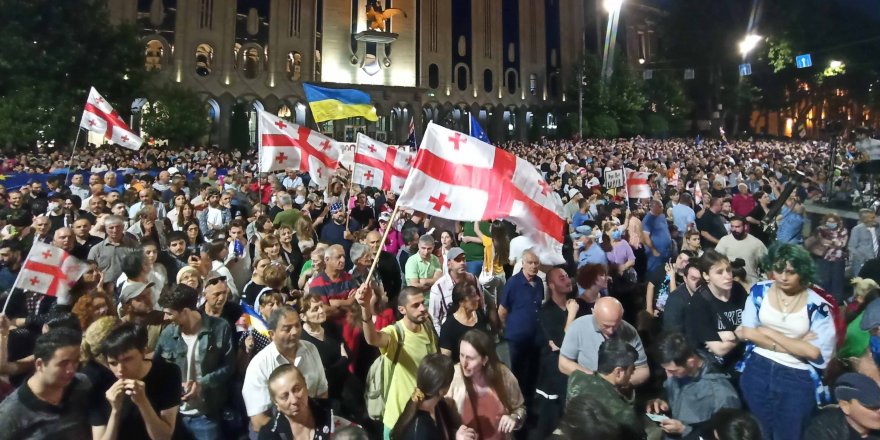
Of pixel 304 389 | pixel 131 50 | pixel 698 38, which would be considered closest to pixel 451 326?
pixel 304 389

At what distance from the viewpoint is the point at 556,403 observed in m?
5.12

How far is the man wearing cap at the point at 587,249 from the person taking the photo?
7.54m

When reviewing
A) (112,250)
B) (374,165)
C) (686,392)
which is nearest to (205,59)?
(374,165)

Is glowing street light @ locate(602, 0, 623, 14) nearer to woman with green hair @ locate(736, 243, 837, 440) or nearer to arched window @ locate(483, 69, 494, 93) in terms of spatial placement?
arched window @ locate(483, 69, 494, 93)

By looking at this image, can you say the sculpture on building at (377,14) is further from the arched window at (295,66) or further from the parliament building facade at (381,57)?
the arched window at (295,66)

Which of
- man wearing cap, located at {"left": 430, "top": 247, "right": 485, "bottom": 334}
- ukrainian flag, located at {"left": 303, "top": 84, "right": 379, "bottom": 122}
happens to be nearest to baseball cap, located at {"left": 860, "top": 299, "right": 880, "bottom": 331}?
man wearing cap, located at {"left": 430, "top": 247, "right": 485, "bottom": 334}

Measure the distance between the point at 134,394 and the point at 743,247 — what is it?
6599 millimetres

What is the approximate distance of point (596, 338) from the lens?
4.57 meters

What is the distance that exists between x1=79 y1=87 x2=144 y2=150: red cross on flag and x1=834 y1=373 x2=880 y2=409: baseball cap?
462 inches

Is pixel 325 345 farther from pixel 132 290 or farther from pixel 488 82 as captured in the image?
pixel 488 82

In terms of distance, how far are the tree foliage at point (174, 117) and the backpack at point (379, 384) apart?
101 ft

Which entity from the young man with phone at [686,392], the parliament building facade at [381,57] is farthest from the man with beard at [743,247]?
the parliament building facade at [381,57]

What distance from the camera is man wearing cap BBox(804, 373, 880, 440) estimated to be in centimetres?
326

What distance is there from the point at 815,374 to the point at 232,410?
3881 millimetres
